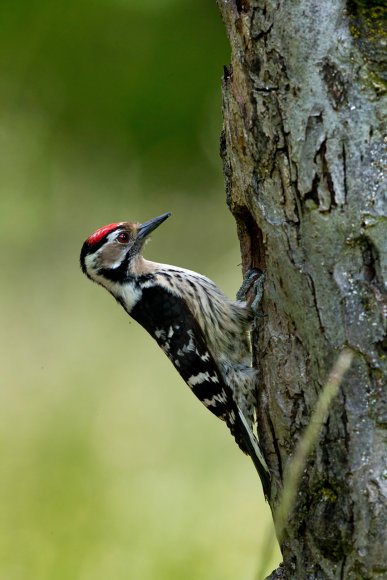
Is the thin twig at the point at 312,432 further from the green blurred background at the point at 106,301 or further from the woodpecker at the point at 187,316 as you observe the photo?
the green blurred background at the point at 106,301

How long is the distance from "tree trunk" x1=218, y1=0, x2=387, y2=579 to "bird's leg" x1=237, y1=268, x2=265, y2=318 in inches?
16.8

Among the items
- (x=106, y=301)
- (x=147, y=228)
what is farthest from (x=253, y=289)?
(x=106, y=301)

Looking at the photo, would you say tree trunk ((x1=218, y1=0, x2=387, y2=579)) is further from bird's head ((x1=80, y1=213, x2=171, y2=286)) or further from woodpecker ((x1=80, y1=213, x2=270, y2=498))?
bird's head ((x1=80, y1=213, x2=171, y2=286))

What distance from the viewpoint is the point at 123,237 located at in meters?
4.29

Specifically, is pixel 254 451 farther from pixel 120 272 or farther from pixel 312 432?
pixel 120 272

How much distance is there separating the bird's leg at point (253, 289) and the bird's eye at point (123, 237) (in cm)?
72

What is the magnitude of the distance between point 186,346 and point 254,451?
2.61 feet

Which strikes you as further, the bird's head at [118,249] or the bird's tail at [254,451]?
the bird's head at [118,249]

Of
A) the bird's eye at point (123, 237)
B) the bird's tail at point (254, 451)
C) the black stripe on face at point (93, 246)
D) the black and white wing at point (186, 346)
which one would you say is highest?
the bird's eye at point (123, 237)

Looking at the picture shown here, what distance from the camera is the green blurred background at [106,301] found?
3.95 m

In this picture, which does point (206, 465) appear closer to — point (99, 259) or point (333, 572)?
point (99, 259)

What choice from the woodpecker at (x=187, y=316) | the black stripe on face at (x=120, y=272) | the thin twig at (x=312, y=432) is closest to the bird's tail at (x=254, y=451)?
the woodpecker at (x=187, y=316)

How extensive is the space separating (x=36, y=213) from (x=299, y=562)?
2.99 metres

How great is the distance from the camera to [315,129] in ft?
9.03
